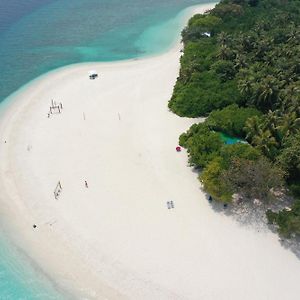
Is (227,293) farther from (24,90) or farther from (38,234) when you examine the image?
(24,90)

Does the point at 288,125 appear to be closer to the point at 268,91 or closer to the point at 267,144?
the point at 267,144

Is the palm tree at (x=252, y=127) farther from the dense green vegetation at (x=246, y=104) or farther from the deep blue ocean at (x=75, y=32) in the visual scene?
the deep blue ocean at (x=75, y=32)

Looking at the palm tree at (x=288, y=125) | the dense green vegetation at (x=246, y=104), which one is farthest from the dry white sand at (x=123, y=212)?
the palm tree at (x=288, y=125)

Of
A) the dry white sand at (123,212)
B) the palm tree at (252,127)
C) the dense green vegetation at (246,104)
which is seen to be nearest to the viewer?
the dry white sand at (123,212)

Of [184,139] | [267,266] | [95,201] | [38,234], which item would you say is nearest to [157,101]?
[184,139]

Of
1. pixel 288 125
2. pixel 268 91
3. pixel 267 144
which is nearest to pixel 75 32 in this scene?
pixel 268 91

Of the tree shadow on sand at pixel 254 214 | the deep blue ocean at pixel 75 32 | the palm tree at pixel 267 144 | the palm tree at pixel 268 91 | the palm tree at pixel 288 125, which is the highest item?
the deep blue ocean at pixel 75 32
